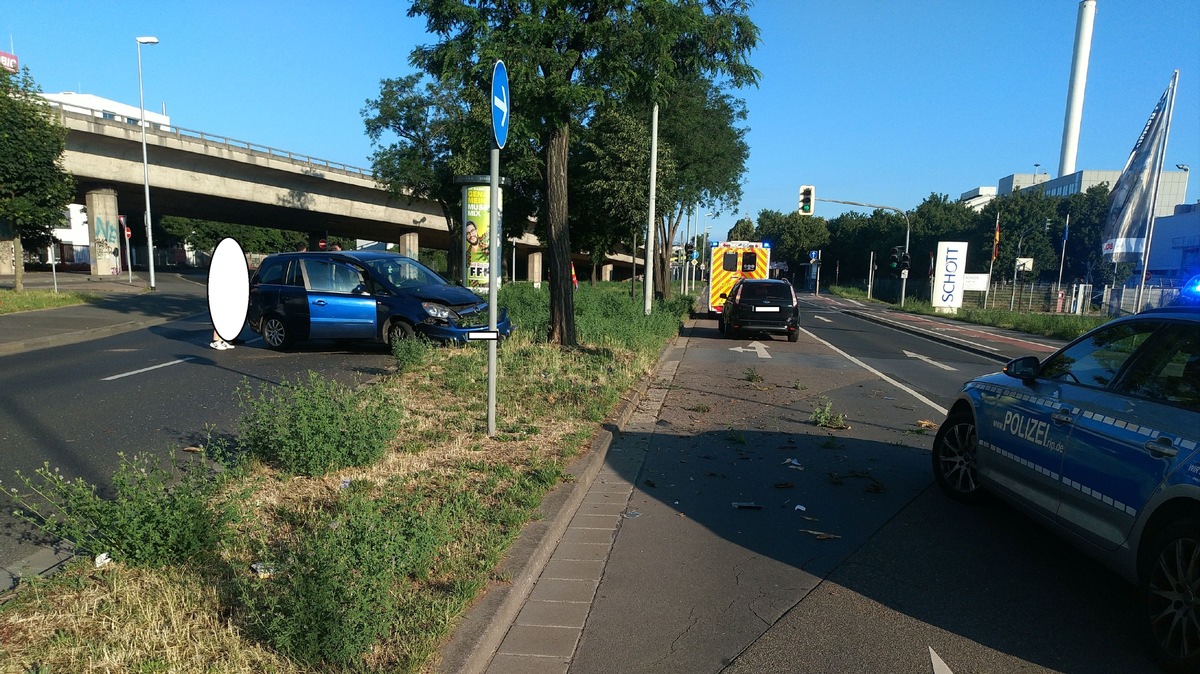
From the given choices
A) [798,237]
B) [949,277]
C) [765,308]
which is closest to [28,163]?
[765,308]

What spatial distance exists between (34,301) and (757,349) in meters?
20.0

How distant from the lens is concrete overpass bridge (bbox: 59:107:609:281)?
38250 millimetres

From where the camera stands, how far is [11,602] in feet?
10.3

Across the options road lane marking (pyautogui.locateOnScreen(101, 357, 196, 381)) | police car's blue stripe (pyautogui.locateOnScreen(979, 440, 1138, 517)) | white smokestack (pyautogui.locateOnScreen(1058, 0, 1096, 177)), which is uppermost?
white smokestack (pyautogui.locateOnScreen(1058, 0, 1096, 177))

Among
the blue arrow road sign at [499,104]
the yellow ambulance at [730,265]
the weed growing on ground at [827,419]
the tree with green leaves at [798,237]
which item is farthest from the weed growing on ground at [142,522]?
the tree with green leaves at [798,237]

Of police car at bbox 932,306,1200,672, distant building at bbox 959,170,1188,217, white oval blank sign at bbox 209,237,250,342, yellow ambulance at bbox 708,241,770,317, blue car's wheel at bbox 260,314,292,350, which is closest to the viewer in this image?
police car at bbox 932,306,1200,672

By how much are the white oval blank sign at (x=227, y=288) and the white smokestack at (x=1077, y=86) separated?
117 metres

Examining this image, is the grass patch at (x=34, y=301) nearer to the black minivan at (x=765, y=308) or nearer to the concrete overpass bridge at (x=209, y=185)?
the concrete overpass bridge at (x=209, y=185)

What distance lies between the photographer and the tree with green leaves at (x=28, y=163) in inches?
734

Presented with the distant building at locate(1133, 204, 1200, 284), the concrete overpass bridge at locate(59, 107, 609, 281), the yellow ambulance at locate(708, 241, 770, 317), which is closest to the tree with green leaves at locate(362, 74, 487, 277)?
the concrete overpass bridge at locate(59, 107, 609, 281)

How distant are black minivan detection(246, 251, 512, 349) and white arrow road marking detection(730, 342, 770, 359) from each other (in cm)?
623

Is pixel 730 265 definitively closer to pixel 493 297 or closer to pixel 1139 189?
pixel 1139 189

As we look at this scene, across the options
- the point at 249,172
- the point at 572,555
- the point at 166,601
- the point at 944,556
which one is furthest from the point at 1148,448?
the point at 249,172

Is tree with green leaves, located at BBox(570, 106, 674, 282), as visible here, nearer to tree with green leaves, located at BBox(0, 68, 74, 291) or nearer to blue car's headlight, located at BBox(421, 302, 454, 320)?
blue car's headlight, located at BBox(421, 302, 454, 320)
